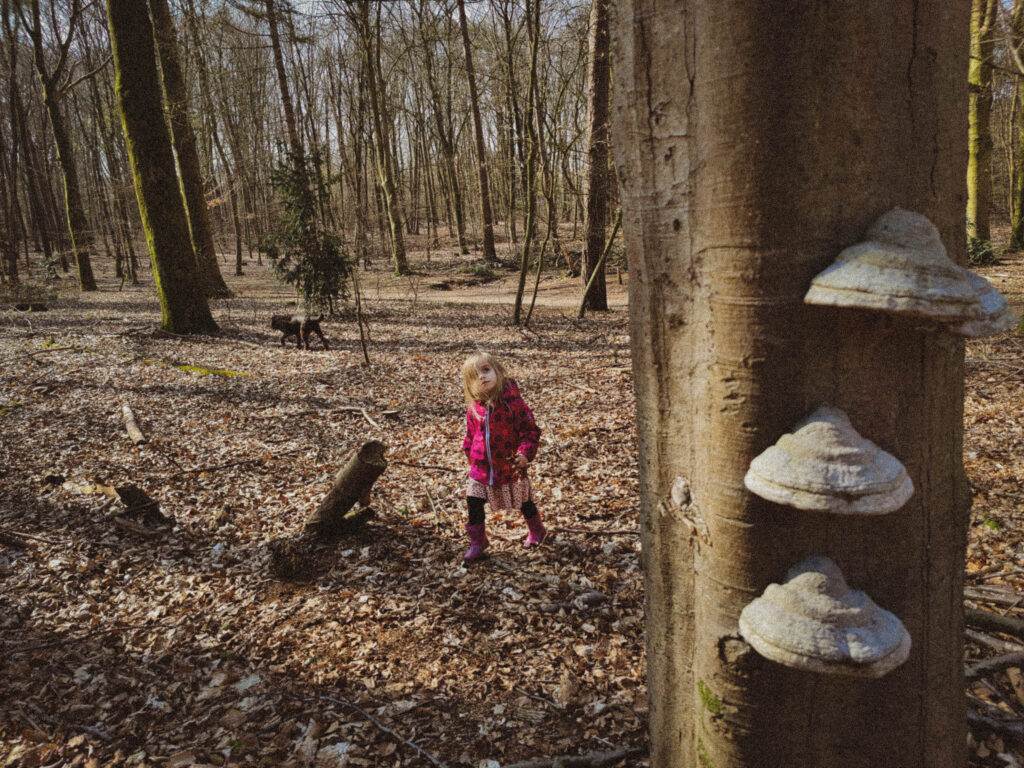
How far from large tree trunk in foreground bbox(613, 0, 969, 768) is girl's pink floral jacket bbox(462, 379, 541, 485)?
110 inches

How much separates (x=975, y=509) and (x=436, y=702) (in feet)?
12.6

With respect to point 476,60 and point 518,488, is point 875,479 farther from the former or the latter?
point 476,60

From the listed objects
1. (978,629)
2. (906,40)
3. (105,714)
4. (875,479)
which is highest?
(906,40)

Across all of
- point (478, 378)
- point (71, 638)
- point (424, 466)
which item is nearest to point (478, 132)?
point (424, 466)

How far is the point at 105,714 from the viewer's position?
10.7ft

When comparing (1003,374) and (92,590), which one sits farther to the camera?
(1003,374)

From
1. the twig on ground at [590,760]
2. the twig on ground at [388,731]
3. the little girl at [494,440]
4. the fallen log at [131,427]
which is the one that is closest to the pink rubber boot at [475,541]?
the little girl at [494,440]

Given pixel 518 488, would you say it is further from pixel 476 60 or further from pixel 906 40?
pixel 476 60

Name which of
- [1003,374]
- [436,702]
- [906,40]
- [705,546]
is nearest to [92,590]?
[436,702]

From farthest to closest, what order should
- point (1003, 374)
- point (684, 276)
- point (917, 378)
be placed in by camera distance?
point (1003, 374) < point (684, 276) < point (917, 378)

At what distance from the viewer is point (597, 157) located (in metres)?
12.8

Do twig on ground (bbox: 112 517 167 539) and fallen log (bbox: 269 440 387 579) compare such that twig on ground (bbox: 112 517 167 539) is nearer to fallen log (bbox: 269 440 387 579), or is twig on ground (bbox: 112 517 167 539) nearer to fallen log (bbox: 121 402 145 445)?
fallen log (bbox: 269 440 387 579)

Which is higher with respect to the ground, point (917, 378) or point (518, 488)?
point (917, 378)

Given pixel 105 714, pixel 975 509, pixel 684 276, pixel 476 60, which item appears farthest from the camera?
pixel 476 60
